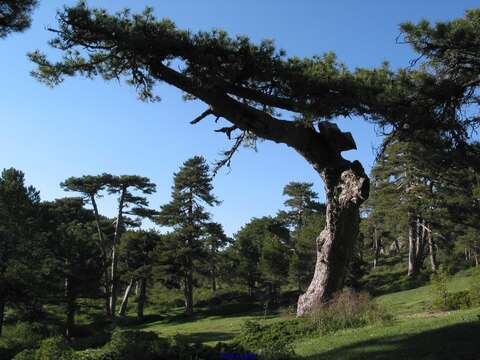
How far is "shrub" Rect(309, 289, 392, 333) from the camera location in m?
10.3

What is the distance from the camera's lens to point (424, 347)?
699 cm

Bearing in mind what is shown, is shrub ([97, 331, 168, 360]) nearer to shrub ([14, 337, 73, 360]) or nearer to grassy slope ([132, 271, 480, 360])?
shrub ([14, 337, 73, 360])

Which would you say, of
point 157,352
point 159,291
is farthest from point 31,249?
point 159,291

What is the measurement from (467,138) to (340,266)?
4.09m

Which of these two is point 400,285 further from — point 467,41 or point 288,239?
point 467,41

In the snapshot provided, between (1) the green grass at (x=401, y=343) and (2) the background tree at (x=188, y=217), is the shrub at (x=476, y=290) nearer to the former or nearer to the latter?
(1) the green grass at (x=401, y=343)

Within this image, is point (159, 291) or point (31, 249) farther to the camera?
point (159, 291)

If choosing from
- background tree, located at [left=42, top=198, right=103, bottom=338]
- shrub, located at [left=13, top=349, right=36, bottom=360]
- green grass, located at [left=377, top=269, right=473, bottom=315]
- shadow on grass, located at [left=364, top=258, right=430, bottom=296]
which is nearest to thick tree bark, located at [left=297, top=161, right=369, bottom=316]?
shrub, located at [left=13, top=349, right=36, bottom=360]

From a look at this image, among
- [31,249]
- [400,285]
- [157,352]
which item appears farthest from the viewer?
[400,285]

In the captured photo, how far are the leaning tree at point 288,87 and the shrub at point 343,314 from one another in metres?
0.25

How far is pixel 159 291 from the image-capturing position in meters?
54.2

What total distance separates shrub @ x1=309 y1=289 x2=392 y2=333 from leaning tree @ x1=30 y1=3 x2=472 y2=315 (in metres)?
0.25

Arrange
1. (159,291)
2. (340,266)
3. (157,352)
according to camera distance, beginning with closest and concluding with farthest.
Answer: (157,352), (340,266), (159,291)

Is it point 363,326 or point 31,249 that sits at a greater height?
point 31,249
